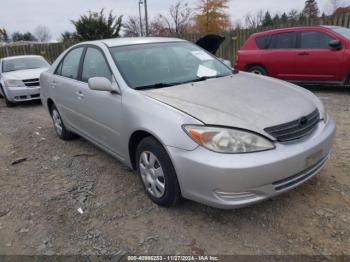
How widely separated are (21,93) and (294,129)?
7.88 meters

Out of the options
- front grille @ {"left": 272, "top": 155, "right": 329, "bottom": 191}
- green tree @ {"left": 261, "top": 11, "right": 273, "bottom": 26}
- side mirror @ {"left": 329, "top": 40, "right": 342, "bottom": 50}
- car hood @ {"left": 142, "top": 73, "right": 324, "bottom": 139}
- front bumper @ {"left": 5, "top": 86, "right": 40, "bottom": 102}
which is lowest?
front bumper @ {"left": 5, "top": 86, "right": 40, "bottom": 102}

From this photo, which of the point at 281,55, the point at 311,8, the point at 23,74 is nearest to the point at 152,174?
the point at 281,55

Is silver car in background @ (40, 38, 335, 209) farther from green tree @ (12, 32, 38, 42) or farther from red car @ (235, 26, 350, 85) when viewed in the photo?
green tree @ (12, 32, 38, 42)

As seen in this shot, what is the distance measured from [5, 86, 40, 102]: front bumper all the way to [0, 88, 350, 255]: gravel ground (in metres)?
5.01

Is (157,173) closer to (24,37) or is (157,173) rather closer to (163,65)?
(163,65)

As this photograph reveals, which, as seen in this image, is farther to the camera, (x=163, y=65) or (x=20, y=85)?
(x=20, y=85)

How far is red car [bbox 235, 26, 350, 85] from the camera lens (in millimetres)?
6855

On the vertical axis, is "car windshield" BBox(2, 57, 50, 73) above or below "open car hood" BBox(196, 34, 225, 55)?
below

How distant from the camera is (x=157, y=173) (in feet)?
9.24

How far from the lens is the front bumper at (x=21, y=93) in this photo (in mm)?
8398

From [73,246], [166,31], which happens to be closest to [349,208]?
[73,246]

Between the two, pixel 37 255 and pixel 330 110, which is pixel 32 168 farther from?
pixel 330 110

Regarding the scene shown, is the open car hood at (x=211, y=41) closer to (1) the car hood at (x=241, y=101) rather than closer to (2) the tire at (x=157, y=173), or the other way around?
(1) the car hood at (x=241, y=101)

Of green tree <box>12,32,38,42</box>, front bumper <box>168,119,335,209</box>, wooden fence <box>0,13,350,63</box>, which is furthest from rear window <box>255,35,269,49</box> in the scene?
green tree <box>12,32,38,42</box>
